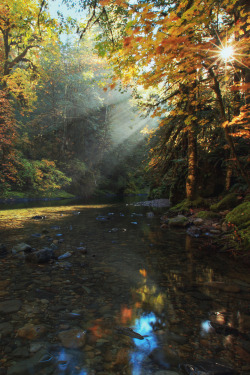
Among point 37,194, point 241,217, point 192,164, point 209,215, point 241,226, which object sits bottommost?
point 37,194

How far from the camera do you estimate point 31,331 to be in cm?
239

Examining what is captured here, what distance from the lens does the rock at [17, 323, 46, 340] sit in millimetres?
2314

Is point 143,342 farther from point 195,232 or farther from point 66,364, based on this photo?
point 195,232

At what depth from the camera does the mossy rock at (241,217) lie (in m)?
6.15

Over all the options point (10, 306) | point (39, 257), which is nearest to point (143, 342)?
point (10, 306)

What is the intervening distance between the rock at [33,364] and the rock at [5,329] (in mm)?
481

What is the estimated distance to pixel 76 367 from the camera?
6.38ft

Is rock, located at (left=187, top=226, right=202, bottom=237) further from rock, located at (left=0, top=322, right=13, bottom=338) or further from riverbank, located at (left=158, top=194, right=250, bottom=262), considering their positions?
rock, located at (left=0, top=322, right=13, bottom=338)

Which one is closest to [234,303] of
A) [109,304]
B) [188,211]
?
[109,304]

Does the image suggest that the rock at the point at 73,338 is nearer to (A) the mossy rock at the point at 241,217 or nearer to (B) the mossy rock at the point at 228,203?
(A) the mossy rock at the point at 241,217

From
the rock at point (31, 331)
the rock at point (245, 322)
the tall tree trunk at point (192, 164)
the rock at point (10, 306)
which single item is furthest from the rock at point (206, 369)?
the tall tree trunk at point (192, 164)

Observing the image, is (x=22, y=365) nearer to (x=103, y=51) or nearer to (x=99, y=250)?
(x=99, y=250)

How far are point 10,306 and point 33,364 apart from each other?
1153mm

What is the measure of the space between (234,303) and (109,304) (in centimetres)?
171
